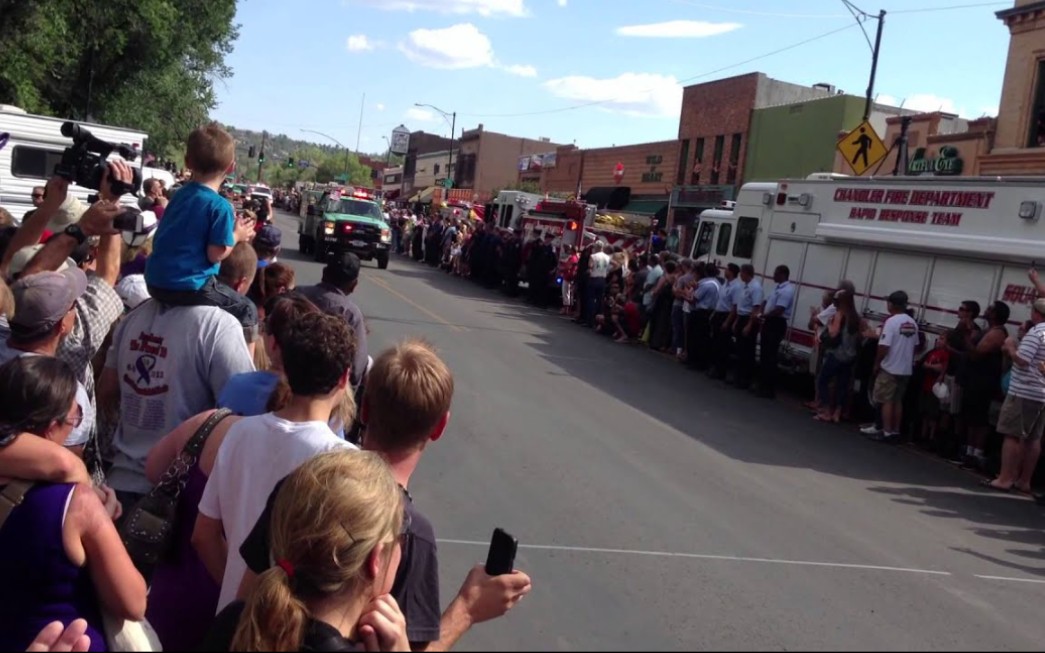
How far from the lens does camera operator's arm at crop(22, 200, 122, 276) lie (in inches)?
187

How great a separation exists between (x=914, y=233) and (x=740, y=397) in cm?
337

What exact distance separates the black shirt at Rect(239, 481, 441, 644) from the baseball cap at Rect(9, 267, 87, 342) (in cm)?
216

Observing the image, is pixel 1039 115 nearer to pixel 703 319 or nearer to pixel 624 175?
pixel 703 319

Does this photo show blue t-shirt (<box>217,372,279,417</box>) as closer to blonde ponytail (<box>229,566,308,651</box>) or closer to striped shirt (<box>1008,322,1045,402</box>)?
blonde ponytail (<box>229,566,308,651</box>)

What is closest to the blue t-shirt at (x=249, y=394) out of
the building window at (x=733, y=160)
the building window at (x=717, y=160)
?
the building window at (x=733, y=160)

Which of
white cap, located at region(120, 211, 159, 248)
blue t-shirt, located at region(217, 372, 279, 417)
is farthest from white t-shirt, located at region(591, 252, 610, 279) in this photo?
blue t-shirt, located at region(217, 372, 279, 417)

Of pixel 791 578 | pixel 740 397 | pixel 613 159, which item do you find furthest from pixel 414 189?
pixel 791 578

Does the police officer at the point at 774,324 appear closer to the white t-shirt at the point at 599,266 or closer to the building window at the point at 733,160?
the white t-shirt at the point at 599,266

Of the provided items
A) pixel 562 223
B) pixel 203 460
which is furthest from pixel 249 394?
pixel 562 223

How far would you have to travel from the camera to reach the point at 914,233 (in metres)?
13.9

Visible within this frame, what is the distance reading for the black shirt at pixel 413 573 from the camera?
7.65 ft

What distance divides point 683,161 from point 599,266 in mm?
22886

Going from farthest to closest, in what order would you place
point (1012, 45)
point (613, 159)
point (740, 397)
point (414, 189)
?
1. point (414, 189)
2. point (613, 159)
3. point (1012, 45)
4. point (740, 397)

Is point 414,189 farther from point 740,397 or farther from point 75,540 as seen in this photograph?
point 75,540
